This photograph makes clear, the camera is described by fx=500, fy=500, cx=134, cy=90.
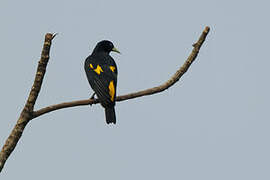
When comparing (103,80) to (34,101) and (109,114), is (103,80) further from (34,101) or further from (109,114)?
(34,101)

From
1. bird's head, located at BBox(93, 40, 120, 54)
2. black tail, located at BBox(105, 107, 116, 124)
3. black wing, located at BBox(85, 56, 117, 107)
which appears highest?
bird's head, located at BBox(93, 40, 120, 54)

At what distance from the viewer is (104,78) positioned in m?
7.29

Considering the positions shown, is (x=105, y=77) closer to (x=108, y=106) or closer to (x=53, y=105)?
(x=108, y=106)

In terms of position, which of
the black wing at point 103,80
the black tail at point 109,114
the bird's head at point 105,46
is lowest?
the black tail at point 109,114

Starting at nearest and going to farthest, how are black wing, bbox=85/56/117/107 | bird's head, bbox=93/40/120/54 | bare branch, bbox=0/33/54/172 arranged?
bare branch, bbox=0/33/54/172 < black wing, bbox=85/56/117/107 < bird's head, bbox=93/40/120/54

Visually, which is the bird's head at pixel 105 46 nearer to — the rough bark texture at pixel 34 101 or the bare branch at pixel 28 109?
the rough bark texture at pixel 34 101

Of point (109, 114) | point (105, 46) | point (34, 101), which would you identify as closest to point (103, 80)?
point (109, 114)

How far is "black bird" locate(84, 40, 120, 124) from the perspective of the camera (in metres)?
6.78

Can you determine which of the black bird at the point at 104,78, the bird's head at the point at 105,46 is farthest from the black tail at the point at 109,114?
the bird's head at the point at 105,46

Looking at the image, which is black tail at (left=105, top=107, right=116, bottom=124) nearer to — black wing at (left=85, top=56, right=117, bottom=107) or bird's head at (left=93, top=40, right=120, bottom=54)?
black wing at (left=85, top=56, right=117, bottom=107)

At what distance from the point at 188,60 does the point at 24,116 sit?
6.07 feet

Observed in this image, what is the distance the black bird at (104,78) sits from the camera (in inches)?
267

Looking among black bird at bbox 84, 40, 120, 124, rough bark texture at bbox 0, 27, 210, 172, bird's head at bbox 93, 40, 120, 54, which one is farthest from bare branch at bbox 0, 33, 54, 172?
bird's head at bbox 93, 40, 120, 54

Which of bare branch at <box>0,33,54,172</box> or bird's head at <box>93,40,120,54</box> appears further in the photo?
bird's head at <box>93,40,120,54</box>
